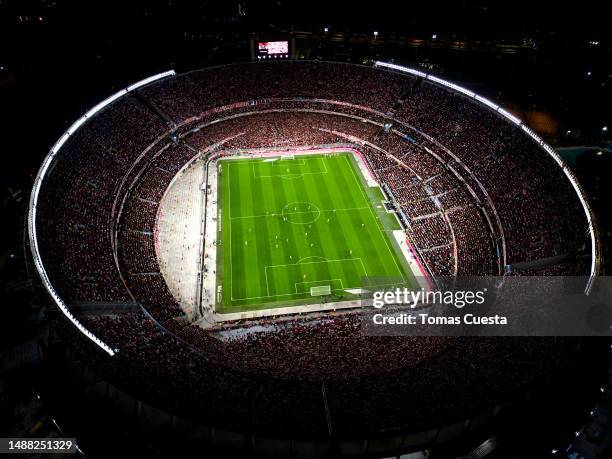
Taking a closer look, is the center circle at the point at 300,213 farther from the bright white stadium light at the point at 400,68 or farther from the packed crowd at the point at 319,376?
the bright white stadium light at the point at 400,68

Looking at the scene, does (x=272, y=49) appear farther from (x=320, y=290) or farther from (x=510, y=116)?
(x=320, y=290)

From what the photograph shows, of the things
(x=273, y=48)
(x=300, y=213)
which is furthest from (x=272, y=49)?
(x=300, y=213)

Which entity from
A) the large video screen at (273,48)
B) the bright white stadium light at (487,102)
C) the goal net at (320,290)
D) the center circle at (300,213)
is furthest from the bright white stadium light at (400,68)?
the goal net at (320,290)

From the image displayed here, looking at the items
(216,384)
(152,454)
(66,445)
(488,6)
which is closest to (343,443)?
(216,384)

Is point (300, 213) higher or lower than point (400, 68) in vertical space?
lower

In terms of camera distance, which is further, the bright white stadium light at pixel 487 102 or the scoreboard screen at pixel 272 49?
the scoreboard screen at pixel 272 49
